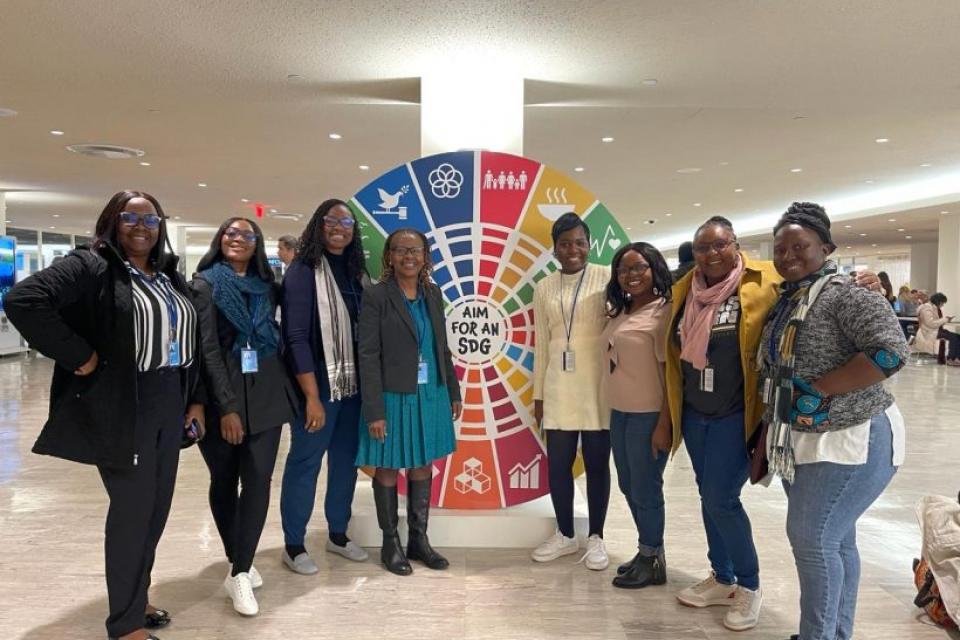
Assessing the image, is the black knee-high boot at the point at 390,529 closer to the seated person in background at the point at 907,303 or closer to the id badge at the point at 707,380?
the id badge at the point at 707,380

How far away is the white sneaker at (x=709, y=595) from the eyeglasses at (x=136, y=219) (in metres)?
2.69

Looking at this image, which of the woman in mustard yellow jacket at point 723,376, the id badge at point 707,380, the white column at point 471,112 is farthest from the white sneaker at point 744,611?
the white column at point 471,112

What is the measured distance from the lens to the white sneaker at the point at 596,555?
343 centimetres

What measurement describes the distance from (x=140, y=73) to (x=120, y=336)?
A: 3765mm

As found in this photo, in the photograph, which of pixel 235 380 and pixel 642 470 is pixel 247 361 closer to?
pixel 235 380

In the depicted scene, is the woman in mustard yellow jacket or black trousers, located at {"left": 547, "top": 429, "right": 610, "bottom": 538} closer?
the woman in mustard yellow jacket

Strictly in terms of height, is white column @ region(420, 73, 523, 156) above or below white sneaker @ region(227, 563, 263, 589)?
above

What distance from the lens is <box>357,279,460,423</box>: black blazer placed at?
317cm

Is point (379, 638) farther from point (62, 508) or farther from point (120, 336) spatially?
point (62, 508)

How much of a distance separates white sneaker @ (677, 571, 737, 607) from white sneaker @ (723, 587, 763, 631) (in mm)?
141

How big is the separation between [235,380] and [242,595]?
3.02 ft

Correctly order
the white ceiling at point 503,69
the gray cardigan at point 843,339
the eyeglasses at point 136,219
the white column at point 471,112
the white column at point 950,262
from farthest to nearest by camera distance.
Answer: the white column at point 950,262
the white column at point 471,112
the white ceiling at point 503,69
the eyeglasses at point 136,219
the gray cardigan at point 843,339

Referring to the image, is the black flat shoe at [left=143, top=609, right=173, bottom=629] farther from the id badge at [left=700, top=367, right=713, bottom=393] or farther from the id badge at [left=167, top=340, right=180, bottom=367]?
the id badge at [left=700, top=367, right=713, bottom=393]

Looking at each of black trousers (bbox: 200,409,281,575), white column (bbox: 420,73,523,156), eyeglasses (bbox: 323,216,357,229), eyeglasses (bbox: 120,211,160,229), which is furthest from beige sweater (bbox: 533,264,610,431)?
eyeglasses (bbox: 120,211,160,229)
